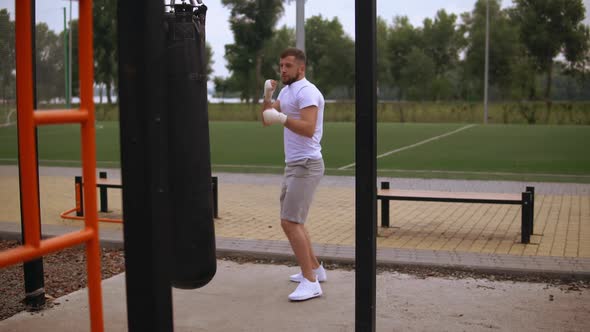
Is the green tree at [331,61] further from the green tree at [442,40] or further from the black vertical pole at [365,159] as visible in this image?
the black vertical pole at [365,159]

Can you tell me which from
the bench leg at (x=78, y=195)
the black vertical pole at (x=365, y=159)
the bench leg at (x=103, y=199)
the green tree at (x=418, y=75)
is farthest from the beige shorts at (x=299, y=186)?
the green tree at (x=418, y=75)

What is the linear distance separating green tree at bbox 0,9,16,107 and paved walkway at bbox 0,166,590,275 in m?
2.78

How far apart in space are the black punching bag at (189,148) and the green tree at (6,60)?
943 millimetres

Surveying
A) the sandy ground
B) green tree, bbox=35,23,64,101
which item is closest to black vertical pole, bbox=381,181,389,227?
the sandy ground

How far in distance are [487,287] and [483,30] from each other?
66.3 m

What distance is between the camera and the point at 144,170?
2.87 m

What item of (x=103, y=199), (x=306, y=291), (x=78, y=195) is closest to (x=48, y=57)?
(x=306, y=291)

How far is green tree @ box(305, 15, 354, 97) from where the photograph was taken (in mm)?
68062

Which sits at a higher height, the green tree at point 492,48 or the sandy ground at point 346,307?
the green tree at point 492,48

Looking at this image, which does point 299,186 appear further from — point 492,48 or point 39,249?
point 492,48

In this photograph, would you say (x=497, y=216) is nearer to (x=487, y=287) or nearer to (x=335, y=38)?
(x=487, y=287)

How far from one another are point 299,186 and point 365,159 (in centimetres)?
206

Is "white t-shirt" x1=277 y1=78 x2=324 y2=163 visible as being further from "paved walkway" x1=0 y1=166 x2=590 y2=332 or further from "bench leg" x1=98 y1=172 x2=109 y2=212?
"bench leg" x1=98 y1=172 x2=109 y2=212

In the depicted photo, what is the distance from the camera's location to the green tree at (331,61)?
68.1 meters
